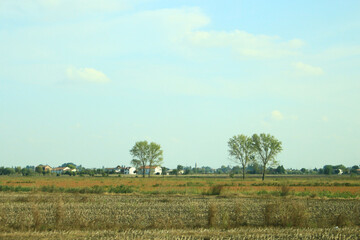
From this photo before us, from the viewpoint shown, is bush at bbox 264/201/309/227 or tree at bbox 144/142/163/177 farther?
tree at bbox 144/142/163/177

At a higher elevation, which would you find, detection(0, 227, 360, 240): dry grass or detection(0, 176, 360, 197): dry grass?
detection(0, 176, 360, 197): dry grass

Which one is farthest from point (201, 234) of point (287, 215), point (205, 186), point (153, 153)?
point (153, 153)

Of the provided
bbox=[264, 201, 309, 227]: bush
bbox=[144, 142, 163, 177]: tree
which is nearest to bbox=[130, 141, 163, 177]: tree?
bbox=[144, 142, 163, 177]: tree

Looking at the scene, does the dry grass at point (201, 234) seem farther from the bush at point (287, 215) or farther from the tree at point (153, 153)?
the tree at point (153, 153)

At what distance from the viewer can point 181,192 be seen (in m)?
41.2

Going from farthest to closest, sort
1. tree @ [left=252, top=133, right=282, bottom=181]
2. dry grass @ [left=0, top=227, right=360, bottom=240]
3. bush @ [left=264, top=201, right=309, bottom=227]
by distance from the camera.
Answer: tree @ [left=252, top=133, right=282, bottom=181]
bush @ [left=264, top=201, right=309, bottom=227]
dry grass @ [left=0, top=227, right=360, bottom=240]

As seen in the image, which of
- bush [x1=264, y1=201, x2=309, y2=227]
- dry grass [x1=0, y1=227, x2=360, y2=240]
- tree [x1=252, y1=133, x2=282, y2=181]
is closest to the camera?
dry grass [x1=0, y1=227, x2=360, y2=240]

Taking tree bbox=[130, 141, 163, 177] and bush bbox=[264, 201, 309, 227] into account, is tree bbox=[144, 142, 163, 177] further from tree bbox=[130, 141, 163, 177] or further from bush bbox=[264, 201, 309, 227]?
bush bbox=[264, 201, 309, 227]

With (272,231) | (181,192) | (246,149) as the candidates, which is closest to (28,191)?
(181,192)

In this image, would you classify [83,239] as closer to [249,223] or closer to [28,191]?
[249,223]

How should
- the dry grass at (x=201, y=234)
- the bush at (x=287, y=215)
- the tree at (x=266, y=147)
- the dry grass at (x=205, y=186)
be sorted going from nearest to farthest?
the dry grass at (x=201, y=234) < the bush at (x=287, y=215) < the dry grass at (x=205, y=186) < the tree at (x=266, y=147)

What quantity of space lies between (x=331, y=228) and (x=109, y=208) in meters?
14.9

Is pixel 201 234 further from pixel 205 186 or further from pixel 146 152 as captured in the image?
pixel 146 152

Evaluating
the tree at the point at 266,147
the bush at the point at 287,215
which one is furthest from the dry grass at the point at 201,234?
the tree at the point at 266,147
